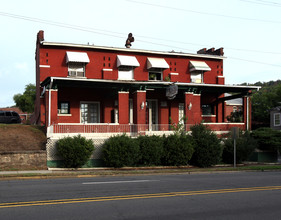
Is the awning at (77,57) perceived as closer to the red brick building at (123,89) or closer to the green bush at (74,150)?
the red brick building at (123,89)

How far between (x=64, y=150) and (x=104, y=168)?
8.68ft

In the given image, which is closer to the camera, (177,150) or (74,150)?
(74,150)

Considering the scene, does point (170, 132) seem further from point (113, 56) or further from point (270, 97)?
point (270, 97)

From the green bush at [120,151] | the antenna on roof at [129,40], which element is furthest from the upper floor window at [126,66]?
the green bush at [120,151]

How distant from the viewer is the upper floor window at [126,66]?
26403 millimetres

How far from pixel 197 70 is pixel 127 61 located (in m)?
7.05

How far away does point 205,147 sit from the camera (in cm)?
2216

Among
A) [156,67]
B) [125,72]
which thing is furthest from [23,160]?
[156,67]

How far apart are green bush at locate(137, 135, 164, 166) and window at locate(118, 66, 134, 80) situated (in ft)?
25.2

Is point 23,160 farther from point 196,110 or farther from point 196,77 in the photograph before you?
point 196,77

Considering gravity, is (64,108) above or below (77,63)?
below

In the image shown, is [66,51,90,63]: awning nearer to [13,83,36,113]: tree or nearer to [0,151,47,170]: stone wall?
[0,151,47,170]: stone wall

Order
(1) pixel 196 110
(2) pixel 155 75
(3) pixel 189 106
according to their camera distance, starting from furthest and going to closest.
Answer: (2) pixel 155 75 < (1) pixel 196 110 < (3) pixel 189 106

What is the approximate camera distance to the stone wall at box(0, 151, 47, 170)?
17969mm
